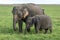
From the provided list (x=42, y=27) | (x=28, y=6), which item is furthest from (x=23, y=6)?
(x=42, y=27)

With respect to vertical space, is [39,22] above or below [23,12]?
below

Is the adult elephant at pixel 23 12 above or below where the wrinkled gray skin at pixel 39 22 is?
above

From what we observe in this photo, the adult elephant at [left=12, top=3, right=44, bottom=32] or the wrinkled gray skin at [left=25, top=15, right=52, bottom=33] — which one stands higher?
the adult elephant at [left=12, top=3, right=44, bottom=32]

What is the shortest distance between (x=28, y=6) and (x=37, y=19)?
1.20 m

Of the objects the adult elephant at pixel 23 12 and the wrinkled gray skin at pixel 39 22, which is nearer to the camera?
the wrinkled gray skin at pixel 39 22

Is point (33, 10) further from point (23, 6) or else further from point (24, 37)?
point (24, 37)

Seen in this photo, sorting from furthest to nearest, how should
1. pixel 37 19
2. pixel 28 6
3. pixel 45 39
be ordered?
pixel 28 6 → pixel 37 19 → pixel 45 39

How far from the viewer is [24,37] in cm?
1059

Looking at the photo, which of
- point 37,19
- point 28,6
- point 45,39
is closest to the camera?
point 45,39

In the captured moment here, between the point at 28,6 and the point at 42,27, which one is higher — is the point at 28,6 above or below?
above

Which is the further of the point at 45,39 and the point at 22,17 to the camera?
the point at 22,17

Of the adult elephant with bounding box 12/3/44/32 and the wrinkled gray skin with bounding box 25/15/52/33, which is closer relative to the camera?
the wrinkled gray skin with bounding box 25/15/52/33

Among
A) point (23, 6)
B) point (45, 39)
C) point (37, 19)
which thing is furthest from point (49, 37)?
point (23, 6)

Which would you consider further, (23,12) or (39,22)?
(23,12)
